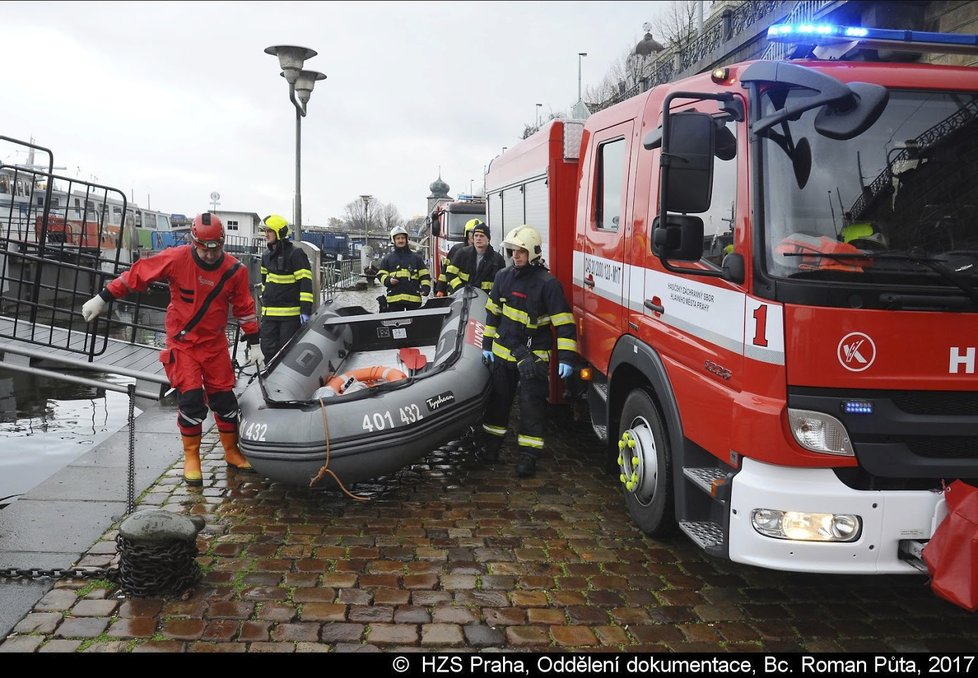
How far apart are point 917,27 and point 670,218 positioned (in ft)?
27.6

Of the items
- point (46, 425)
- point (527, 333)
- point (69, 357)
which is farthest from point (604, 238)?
point (46, 425)

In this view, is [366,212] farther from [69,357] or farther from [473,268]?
[69,357]

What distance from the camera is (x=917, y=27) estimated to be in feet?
32.4

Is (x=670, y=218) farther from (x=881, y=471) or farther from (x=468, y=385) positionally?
(x=468, y=385)

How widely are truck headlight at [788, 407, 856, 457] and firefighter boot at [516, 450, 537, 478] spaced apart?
313 cm

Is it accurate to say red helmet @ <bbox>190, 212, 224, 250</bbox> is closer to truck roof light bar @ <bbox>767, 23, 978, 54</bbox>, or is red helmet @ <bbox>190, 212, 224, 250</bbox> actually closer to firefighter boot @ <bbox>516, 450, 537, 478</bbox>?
firefighter boot @ <bbox>516, 450, 537, 478</bbox>

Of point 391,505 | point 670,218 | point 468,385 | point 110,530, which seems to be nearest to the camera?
point 670,218

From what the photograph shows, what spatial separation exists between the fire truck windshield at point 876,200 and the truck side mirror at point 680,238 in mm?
428

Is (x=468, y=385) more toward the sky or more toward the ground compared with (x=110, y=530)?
more toward the sky

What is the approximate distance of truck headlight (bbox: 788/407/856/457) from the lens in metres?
3.24

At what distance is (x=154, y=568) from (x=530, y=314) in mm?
3315

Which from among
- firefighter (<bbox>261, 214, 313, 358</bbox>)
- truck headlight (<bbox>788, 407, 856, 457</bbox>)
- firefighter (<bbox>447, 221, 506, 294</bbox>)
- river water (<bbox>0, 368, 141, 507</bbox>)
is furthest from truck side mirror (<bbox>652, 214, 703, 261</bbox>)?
river water (<bbox>0, 368, 141, 507</bbox>)

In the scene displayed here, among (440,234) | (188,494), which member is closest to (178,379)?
(188,494)

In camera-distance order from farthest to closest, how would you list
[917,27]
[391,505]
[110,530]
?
[917,27], [391,505], [110,530]
